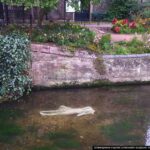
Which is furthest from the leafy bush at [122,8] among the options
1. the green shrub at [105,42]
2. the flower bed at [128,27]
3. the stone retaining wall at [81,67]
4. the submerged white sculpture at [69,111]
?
the submerged white sculpture at [69,111]

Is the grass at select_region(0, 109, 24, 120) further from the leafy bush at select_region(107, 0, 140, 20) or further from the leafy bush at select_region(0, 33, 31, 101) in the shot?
the leafy bush at select_region(107, 0, 140, 20)

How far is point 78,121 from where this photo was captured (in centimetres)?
1129

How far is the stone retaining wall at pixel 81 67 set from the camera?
13086 millimetres

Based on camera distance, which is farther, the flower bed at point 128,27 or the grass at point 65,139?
the flower bed at point 128,27

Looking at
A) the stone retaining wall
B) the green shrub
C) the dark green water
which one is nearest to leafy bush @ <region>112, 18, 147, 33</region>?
the green shrub

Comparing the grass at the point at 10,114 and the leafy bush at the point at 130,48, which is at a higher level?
the leafy bush at the point at 130,48

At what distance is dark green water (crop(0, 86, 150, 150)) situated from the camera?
10180 mm

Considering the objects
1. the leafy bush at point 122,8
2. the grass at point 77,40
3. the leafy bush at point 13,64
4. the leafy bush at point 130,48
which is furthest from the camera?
the leafy bush at point 122,8

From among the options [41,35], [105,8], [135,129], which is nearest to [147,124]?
[135,129]

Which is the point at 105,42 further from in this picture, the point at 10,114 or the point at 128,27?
the point at 10,114

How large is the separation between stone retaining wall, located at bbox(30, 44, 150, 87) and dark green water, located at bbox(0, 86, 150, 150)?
0.36 meters

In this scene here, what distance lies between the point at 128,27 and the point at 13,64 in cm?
598

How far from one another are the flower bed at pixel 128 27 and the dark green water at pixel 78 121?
10.7ft

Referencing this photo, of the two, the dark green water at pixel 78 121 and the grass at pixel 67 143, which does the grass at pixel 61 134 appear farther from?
the grass at pixel 67 143
